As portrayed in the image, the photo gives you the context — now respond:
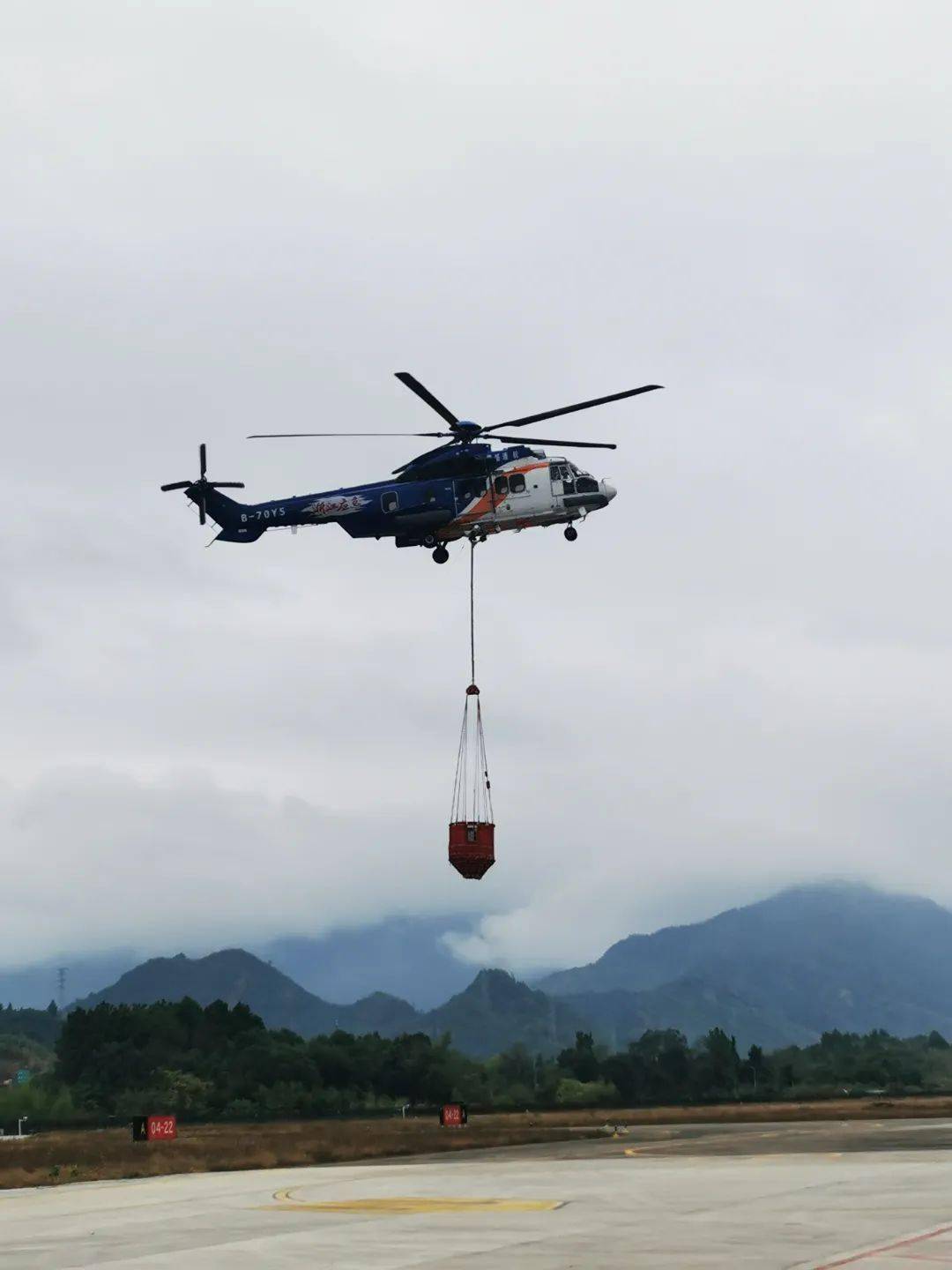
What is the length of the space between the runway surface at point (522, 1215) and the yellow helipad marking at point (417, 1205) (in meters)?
0.08

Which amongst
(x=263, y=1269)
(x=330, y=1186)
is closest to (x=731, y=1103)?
(x=330, y=1186)

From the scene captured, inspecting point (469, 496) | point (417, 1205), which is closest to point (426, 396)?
point (469, 496)

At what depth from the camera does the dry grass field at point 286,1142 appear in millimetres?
58250

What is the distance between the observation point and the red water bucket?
168ft

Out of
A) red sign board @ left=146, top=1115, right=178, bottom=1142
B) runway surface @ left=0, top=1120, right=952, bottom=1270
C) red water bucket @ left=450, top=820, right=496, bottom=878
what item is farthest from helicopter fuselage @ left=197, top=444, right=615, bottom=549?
red sign board @ left=146, top=1115, right=178, bottom=1142

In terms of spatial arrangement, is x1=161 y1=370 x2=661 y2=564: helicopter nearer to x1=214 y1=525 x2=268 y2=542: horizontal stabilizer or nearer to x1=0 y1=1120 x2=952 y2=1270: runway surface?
x1=214 y1=525 x2=268 y2=542: horizontal stabilizer

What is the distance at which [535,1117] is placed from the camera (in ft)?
420

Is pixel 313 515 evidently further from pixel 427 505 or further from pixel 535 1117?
pixel 535 1117

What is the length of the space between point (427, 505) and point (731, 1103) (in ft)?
325

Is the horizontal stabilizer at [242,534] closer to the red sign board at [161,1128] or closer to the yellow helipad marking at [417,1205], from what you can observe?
the yellow helipad marking at [417,1205]

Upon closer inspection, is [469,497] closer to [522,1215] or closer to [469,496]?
[469,496]

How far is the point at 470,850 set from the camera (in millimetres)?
51281

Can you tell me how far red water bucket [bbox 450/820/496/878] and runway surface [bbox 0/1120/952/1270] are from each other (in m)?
9.64

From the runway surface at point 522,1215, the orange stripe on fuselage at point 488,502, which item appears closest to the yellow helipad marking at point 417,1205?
the runway surface at point 522,1215
